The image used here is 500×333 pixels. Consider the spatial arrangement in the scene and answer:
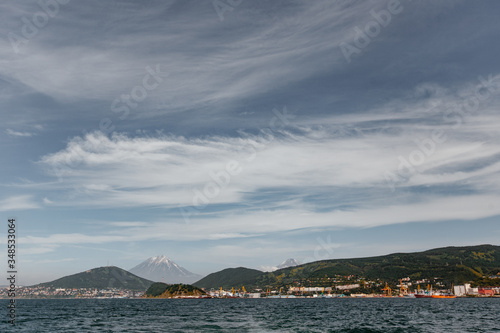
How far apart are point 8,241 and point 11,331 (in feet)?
109

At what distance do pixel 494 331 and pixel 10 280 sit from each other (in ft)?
232

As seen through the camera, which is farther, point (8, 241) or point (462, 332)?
point (462, 332)

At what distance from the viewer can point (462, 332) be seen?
59.4 metres

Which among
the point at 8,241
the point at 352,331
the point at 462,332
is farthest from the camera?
the point at 352,331

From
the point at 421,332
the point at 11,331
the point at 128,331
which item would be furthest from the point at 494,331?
the point at 11,331

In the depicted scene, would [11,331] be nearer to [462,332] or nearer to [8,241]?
[8,241]

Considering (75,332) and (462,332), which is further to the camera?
(75,332)

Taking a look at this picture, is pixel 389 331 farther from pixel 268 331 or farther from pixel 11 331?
pixel 11 331

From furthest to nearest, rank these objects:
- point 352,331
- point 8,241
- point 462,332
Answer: point 352,331 → point 462,332 → point 8,241

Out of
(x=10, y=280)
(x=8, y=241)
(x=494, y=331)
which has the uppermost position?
(x=8, y=241)

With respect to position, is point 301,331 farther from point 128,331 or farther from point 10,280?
point 10,280

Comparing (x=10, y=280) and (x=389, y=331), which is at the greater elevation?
(x=10, y=280)

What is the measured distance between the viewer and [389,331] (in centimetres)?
6206

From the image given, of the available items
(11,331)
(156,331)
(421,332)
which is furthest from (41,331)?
(421,332)
